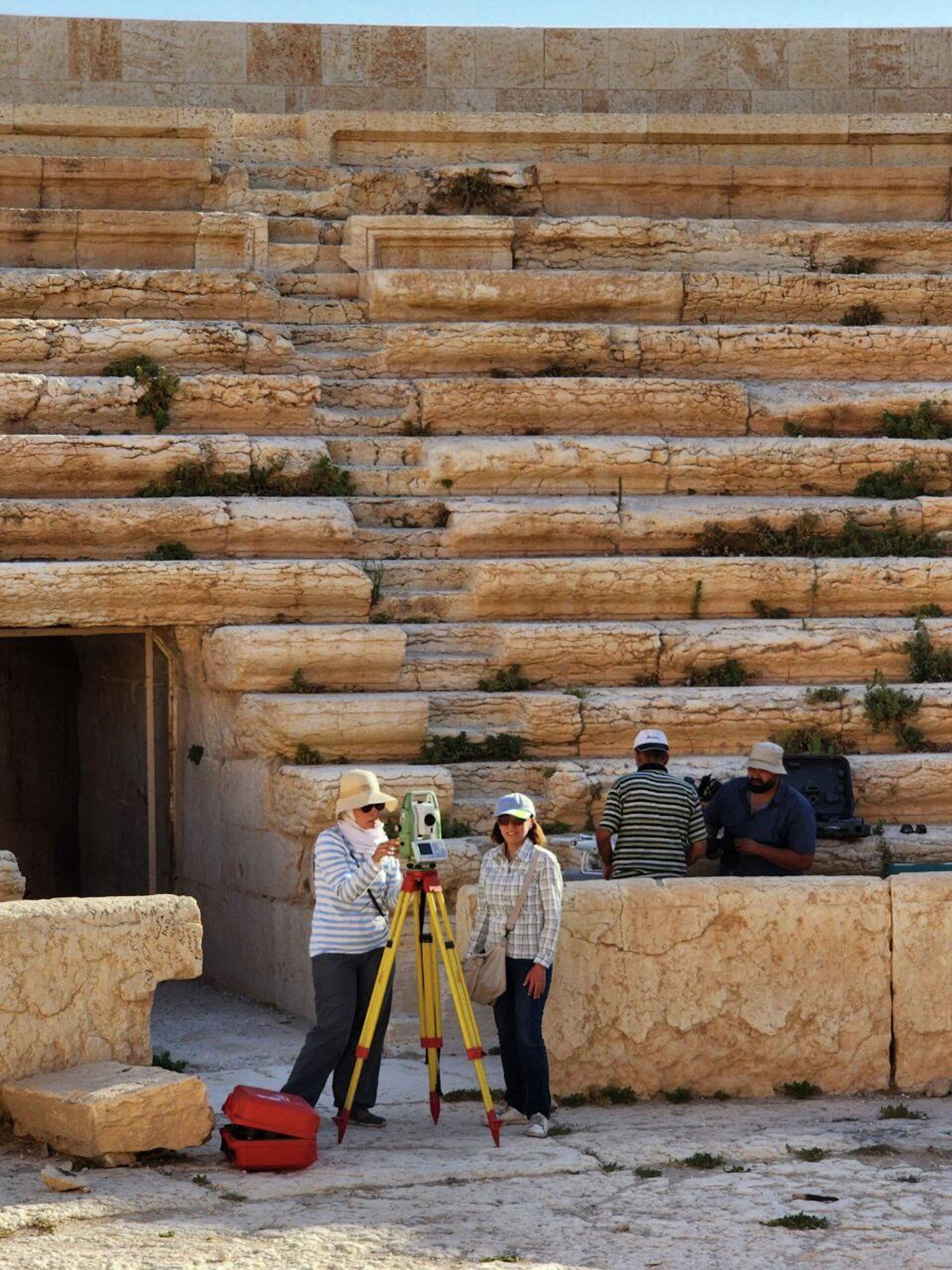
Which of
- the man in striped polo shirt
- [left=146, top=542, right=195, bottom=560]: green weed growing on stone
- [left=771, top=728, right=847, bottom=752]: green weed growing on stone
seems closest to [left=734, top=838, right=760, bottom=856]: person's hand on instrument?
the man in striped polo shirt

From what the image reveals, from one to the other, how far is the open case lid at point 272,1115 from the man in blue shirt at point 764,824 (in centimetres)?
264

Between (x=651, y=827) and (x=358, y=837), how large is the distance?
1.51 metres

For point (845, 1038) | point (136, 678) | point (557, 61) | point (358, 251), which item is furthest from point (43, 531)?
point (557, 61)

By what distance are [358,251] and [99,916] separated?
673 cm

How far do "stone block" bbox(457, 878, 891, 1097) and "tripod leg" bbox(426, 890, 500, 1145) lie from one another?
547 millimetres

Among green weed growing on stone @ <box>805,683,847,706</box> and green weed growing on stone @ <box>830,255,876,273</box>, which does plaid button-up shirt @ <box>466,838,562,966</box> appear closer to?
green weed growing on stone @ <box>805,683,847,706</box>

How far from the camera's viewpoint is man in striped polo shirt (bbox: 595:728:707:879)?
26.6 feet

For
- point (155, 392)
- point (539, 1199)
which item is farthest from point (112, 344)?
point (539, 1199)

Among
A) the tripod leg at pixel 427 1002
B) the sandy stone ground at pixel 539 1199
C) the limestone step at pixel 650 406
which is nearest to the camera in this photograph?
the sandy stone ground at pixel 539 1199

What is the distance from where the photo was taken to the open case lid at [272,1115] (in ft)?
21.1

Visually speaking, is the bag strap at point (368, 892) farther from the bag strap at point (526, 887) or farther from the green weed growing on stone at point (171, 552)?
the green weed growing on stone at point (171, 552)

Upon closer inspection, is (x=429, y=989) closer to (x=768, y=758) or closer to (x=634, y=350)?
(x=768, y=758)

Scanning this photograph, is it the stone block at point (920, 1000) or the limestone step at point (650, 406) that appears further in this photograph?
the limestone step at point (650, 406)

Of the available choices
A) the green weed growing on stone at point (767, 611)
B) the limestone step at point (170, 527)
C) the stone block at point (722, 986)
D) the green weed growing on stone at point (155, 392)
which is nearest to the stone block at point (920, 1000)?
the stone block at point (722, 986)
